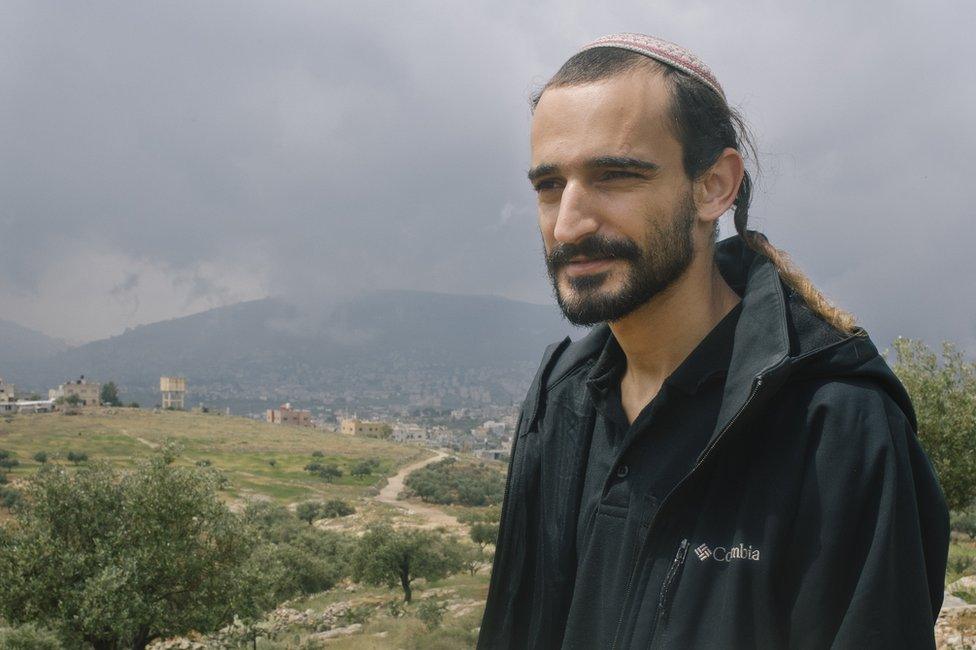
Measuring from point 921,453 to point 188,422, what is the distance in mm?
136822

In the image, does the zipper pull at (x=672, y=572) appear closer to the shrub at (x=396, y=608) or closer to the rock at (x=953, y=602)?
the rock at (x=953, y=602)

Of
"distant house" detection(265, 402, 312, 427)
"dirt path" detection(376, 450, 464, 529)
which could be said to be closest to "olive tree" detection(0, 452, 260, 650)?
"dirt path" detection(376, 450, 464, 529)

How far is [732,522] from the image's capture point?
1724mm

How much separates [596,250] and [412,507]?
2842 inches

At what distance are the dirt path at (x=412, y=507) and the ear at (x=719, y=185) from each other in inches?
2196

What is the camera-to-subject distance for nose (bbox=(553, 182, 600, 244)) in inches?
78.1

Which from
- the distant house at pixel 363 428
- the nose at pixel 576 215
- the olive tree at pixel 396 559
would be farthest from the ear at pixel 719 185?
the distant house at pixel 363 428

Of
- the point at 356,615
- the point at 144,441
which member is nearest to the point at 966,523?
the point at 356,615

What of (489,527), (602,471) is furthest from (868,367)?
(489,527)

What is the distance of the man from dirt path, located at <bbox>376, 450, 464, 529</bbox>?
181 ft

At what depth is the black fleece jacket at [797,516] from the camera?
1552 mm

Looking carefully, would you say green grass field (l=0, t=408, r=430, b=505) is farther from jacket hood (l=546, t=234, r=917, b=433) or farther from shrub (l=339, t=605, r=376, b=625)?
jacket hood (l=546, t=234, r=917, b=433)

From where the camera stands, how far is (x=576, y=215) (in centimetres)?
199

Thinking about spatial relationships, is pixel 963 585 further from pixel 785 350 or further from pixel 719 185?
pixel 785 350
